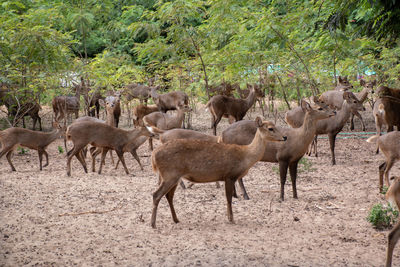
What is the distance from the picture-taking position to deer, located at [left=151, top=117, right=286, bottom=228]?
5703 millimetres

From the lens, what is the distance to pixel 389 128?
11008 mm

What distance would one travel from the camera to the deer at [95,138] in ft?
29.6

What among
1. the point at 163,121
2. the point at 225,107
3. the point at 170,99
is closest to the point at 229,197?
the point at 163,121

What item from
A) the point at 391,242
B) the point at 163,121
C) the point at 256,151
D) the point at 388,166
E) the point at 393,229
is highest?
the point at 163,121

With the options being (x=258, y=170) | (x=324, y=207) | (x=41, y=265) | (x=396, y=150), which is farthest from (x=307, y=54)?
(x=41, y=265)

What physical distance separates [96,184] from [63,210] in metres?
1.69

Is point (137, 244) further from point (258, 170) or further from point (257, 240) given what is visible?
point (258, 170)

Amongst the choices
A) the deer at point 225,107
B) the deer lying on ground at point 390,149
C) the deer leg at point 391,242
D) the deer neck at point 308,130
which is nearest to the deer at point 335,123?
the deer lying on ground at point 390,149

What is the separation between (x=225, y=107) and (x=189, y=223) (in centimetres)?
764

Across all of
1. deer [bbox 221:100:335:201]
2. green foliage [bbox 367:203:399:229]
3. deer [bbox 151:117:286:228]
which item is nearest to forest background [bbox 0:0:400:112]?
deer [bbox 221:100:335:201]

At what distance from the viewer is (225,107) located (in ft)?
43.8

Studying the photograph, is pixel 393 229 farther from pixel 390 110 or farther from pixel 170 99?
pixel 170 99

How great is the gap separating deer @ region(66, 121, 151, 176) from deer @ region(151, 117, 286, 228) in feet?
11.3

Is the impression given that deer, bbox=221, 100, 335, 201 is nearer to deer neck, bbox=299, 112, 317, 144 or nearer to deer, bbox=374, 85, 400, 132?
deer neck, bbox=299, 112, 317, 144
